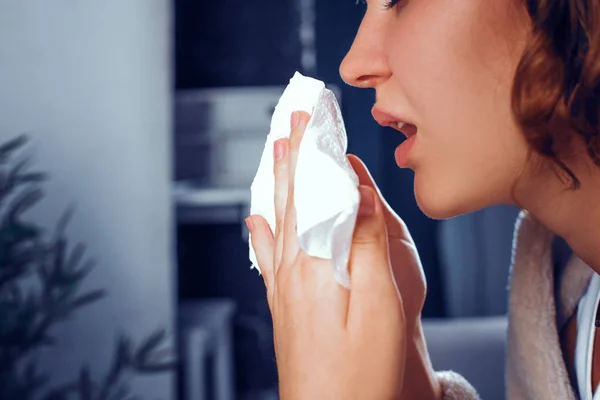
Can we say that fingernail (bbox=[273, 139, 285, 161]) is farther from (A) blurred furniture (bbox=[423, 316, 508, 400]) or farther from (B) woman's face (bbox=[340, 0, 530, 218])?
(A) blurred furniture (bbox=[423, 316, 508, 400])

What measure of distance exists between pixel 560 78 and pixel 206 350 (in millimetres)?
1712

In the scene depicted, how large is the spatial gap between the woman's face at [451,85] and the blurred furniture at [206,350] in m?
1.50

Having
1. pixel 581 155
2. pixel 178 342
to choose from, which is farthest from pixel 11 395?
pixel 581 155

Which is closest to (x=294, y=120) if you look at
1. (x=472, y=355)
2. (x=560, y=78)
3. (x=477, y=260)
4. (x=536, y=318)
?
(x=560, y=78)

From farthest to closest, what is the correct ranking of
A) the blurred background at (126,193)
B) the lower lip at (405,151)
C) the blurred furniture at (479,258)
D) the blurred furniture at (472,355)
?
the blurred furniture at (479,258), the blurred background at (126,193), the blurred furniture at (472,355), the lower lip at (405,151)

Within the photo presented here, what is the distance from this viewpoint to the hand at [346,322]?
1.77 feet

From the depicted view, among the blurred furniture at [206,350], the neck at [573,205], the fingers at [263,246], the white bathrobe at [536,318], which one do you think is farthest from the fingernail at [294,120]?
the blurred furniture at [206,350]

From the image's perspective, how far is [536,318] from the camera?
77 centimetres

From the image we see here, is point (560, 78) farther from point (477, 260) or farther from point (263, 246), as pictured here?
point (477, 260)

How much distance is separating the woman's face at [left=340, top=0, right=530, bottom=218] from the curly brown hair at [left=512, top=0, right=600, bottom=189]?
2cm

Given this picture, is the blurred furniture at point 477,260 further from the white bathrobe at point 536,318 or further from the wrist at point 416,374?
the wrist at point 416,374

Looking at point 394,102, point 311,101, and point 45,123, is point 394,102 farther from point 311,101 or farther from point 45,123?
point 45,123

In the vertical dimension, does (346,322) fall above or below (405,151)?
below

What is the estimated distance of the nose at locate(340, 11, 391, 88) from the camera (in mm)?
614
